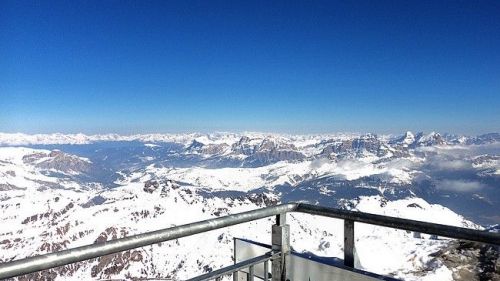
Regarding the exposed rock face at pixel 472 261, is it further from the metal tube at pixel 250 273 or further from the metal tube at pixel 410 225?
the metal tube at pixel 250 273

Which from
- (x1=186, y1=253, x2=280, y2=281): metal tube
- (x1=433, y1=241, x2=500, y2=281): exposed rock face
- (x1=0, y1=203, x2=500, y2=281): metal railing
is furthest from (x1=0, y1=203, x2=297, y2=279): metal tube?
(x1=433, y1=241, x2=500, y2=281): exposed rock face

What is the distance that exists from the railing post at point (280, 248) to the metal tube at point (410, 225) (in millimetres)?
254

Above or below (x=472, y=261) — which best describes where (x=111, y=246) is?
above

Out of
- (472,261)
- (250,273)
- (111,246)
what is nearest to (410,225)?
(250,273)

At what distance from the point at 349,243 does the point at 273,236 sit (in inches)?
28.6

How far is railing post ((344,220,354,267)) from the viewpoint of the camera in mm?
3215

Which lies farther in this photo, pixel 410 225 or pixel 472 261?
pixel 472 261

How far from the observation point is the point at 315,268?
3477 millimetres

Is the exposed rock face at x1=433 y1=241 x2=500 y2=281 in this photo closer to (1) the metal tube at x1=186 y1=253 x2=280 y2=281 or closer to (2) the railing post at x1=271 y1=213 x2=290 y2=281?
(2) the railing post at x1=271 y1=213 x2=290 y2=281

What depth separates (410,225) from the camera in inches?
114

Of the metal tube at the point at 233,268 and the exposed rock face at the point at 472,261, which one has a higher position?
→ the metal tube at the point at 233,268

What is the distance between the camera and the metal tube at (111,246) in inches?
76.9

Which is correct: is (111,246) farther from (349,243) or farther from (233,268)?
(349,243)

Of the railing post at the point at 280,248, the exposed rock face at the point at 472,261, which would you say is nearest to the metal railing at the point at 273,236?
the railing post at the point at 280,248
